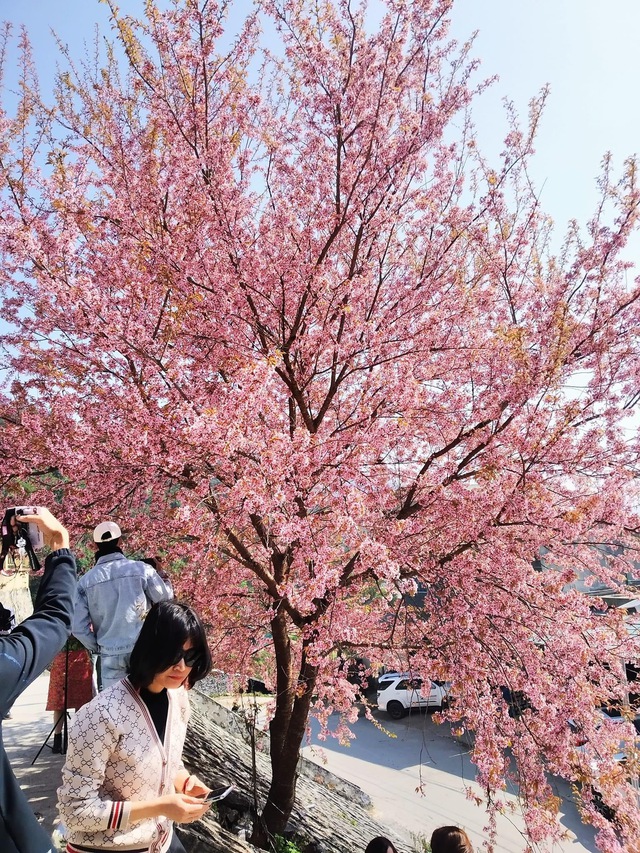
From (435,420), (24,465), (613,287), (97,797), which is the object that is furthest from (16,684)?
(613,287)

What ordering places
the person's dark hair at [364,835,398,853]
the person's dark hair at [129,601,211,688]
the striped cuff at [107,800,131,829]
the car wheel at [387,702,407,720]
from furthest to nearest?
the car wheel at [387,702,407,720] < the person's dark hair at [364,835,398,853] < the person's dark hair at [129,601,211,688] < the striped cuff at [107,800,131,829]

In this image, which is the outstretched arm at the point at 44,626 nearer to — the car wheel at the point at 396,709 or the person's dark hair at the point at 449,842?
the person's dark hair at the point at 449,842

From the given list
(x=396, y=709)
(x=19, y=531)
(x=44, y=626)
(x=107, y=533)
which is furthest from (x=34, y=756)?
(x=396, y=709)

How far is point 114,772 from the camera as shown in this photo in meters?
1.54

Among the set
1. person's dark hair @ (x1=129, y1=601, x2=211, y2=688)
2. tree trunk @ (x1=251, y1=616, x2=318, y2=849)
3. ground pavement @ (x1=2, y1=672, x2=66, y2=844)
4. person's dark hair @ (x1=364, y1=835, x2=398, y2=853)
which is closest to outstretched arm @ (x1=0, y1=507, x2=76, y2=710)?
person's dark hair @ (x1=129, y1=601, x2=211, y2=688)

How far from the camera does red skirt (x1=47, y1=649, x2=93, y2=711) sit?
231 inches

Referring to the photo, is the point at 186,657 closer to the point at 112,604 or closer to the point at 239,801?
the point at 112,604

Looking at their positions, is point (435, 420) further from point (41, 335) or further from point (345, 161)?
point (41, 335)

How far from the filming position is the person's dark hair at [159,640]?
1.64m

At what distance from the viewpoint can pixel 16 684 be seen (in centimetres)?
106

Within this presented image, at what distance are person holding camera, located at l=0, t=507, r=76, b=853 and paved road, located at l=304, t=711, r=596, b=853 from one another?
20.2 ft

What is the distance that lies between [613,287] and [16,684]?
4.40m

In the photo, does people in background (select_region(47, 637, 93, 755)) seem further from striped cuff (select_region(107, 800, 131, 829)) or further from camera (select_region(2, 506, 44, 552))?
camera (select_region(2, 506, 44, 552))

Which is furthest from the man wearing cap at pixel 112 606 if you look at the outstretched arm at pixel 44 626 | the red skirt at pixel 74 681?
the red skirt at pixel 74 681
